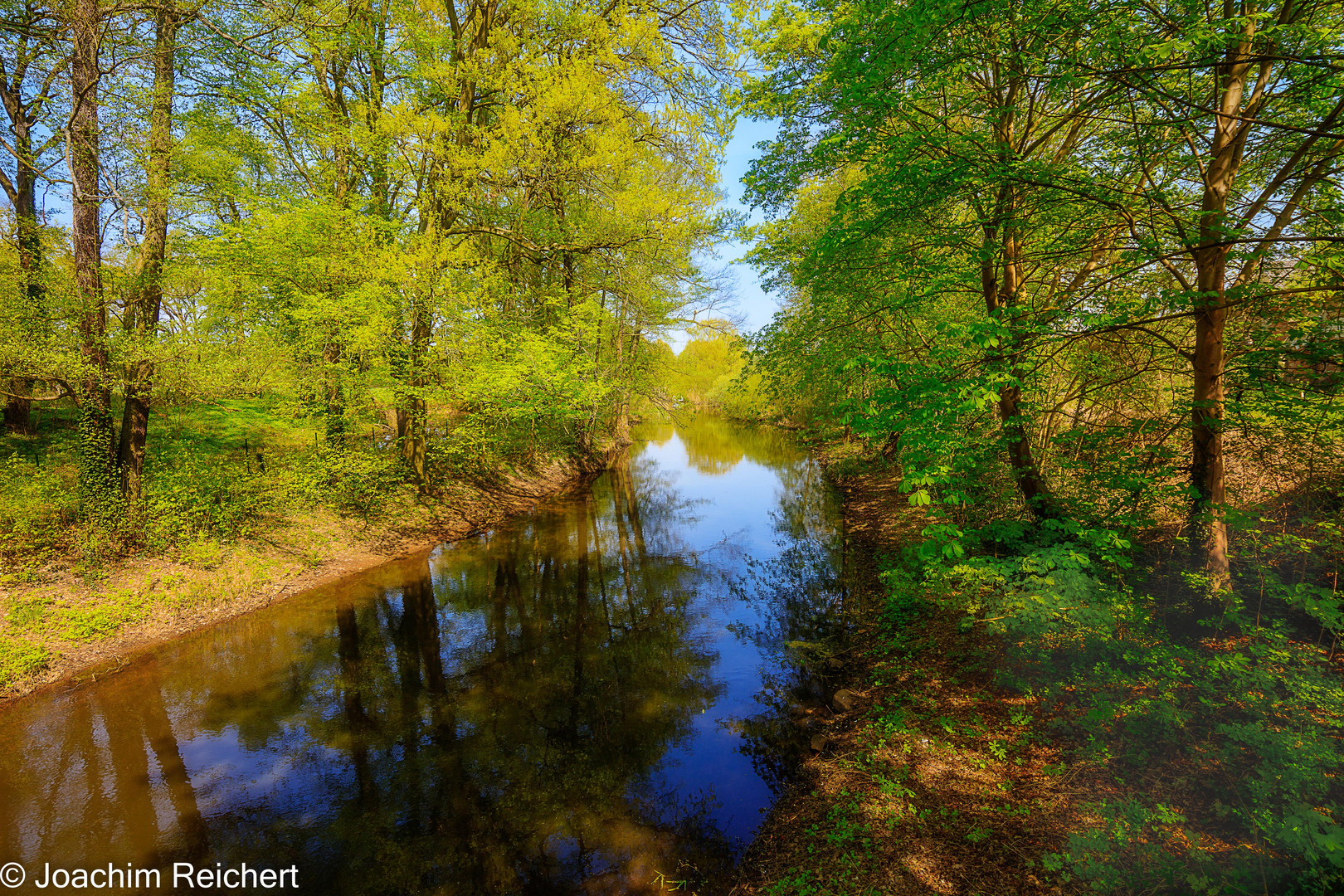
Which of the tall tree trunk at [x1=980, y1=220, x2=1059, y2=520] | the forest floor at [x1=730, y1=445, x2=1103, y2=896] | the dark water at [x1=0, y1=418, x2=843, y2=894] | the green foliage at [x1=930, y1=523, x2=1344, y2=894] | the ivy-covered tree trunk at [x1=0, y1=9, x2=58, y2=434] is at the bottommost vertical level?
the dark water at [x1=0, y1=418, x2=843, y2=894]

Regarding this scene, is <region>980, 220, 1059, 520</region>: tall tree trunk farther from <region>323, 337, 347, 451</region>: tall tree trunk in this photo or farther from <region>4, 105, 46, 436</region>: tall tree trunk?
<region>4, 105, 46, 436</region>: tall tree trunk

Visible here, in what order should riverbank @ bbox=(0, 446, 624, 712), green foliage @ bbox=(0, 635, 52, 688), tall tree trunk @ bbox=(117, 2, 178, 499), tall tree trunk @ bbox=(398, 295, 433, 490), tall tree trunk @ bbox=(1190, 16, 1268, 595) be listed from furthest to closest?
tall tree trunk @ bbox=(398, 295, 433, 490) < tall tree trunk @ bbox=(117, 2, 178, 499) < riverbank @ bbox=(0, 446, 624, 712) < green foliage @ bbox=(0, 635, 52, 688) < tall tree trunk @ bbox=(1190, 16, 1268, 595)

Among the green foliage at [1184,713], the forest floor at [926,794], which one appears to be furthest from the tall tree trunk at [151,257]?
the green foliage at [1184,713]

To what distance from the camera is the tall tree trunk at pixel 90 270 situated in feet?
24.9

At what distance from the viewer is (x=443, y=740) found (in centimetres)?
581

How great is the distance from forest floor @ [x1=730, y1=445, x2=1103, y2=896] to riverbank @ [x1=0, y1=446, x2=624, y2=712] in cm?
947

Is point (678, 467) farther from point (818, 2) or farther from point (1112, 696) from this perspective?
point (1112, 696)

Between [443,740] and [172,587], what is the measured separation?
6.43 metres

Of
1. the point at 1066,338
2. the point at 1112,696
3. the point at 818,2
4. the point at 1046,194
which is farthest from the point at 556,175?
the point at 1112,696

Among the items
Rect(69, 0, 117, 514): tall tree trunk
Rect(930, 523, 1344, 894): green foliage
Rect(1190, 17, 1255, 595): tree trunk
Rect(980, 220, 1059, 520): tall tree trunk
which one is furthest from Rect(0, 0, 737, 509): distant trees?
Rect(930, 523, 1344, 894): green foliage

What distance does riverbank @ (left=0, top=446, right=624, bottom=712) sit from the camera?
262 inches

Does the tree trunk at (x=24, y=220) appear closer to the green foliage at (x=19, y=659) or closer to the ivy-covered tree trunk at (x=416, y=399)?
the green foliage at (x=19, y=659)

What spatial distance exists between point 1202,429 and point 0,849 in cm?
1205

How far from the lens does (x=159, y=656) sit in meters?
7.32
